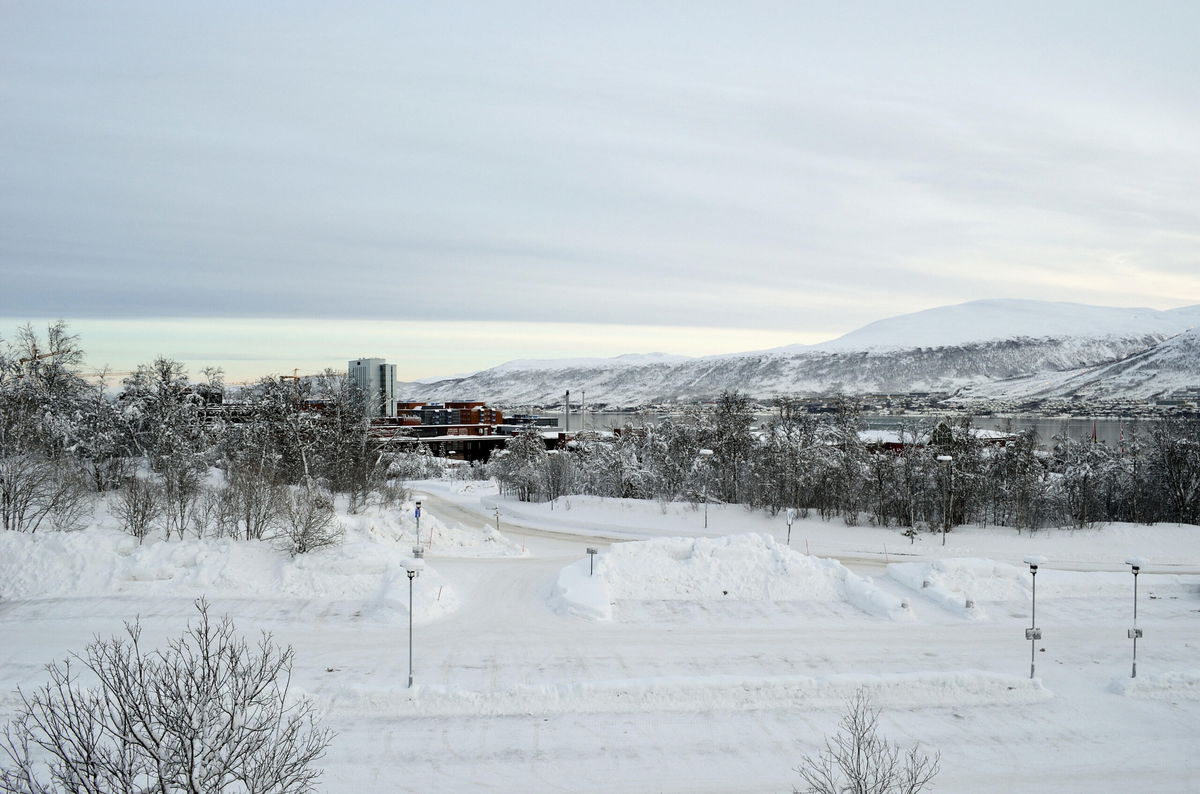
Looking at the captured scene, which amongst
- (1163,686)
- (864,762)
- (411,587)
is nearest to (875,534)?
(1163,686)

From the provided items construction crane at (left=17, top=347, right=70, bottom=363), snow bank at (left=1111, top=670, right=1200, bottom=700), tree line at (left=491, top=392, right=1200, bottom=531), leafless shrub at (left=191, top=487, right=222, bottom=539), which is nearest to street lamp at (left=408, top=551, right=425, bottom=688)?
leafless shrub at (left=191, top=487, right=222, bottom=539)

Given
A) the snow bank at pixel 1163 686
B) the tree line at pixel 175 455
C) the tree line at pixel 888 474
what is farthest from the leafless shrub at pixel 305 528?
the tree line at pixel 888 474

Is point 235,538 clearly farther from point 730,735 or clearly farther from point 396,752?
point 730,735

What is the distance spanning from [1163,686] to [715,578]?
11073 millimetres

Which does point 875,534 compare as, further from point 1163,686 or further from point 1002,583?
point 1163,686

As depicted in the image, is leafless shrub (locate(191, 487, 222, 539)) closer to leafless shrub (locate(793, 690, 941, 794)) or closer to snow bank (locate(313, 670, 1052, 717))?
snow bank (locate(313, 670, 1052, 717))

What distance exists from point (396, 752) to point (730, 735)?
19.8 ft

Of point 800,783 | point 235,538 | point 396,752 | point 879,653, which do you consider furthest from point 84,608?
point 879,653

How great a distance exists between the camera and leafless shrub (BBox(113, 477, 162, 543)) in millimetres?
23781

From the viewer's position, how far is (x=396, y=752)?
493 inches

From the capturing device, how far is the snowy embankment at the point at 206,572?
2039 centimetres

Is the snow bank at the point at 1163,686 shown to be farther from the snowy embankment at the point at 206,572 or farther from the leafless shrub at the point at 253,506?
the leafless shrub at the point at 253,506

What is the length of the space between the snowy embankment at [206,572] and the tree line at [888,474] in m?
23.2

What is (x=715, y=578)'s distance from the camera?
886 inches
